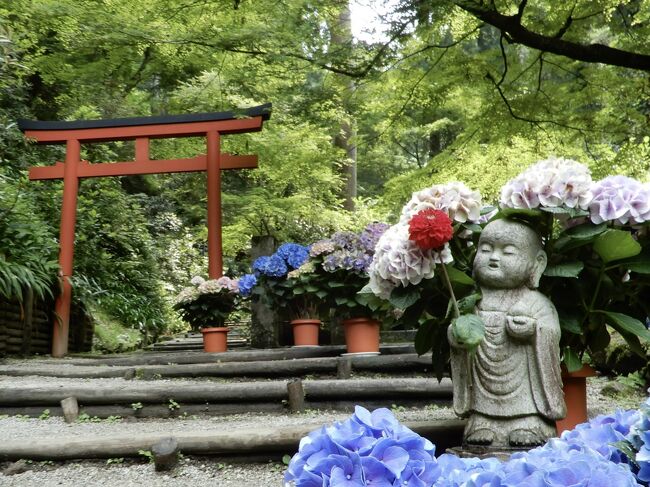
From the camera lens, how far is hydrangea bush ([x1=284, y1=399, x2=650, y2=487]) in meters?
0.90

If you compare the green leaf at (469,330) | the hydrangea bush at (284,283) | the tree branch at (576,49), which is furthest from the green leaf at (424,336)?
the hydrangea bush at (284,283)

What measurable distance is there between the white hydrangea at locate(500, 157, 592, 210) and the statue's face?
111 millimetres

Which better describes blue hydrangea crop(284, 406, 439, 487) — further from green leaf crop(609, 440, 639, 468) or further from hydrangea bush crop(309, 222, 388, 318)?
hydrangea bush crop(309, 222, 388, 318)

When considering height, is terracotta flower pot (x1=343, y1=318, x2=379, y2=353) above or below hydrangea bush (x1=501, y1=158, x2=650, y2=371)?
below

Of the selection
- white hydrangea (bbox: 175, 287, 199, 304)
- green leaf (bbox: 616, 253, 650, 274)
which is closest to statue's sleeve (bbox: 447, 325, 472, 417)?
green leaf (bbox: 616, 253, 650, 274)

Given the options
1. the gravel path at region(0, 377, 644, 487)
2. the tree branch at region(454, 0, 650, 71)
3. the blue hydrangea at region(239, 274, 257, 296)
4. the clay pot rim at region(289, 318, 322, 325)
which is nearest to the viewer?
the gravel path at region(0, 377, 644, 487)

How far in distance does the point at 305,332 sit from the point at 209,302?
1.13m

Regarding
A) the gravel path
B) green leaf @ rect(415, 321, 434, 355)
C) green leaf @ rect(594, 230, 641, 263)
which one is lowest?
the gravel path

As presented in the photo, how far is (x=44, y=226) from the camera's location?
7.36 metres

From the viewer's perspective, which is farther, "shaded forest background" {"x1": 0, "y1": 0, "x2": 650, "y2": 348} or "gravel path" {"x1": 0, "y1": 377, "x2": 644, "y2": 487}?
"shaded forest background" {"x1": 0, "y1": 0, "x2": 650, "y2": 348}

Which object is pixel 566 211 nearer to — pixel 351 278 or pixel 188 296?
pixel 351 278

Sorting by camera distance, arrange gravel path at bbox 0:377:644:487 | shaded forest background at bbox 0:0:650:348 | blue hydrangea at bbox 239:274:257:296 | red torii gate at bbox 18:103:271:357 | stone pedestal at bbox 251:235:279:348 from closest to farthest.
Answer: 1. gravel path at bbox 0:377:644:487
2. shaded forest background at bbox 0:0:650:348
3. blue hydrangea at bbox 239:274:257:296
4. stone pedestal at bbox 251:235:279:348
5. red torii gate at bbox 18:103:271:357

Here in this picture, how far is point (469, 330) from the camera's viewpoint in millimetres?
2293

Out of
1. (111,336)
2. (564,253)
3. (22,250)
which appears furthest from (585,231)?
(111,336)
